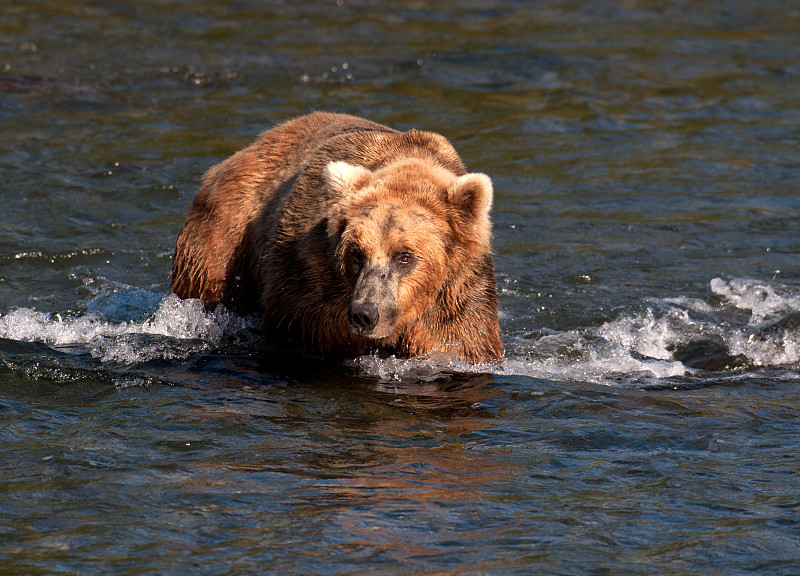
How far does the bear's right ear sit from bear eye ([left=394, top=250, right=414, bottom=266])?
0.55 metres

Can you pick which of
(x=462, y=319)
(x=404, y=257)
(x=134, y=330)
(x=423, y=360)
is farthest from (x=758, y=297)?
(x=134, y=330)

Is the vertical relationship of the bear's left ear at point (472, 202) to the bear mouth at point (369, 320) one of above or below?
above

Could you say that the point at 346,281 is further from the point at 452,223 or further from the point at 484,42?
the point at 484,42

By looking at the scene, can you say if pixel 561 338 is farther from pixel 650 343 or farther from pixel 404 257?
pixel 404 257

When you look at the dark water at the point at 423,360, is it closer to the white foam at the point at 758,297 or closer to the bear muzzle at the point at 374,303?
the white foam at the point at 758,297

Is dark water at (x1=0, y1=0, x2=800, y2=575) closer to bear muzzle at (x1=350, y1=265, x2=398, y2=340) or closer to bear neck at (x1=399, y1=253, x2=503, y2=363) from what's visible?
bear neck at (x1=399, y1=253, x2=503, y2=363)

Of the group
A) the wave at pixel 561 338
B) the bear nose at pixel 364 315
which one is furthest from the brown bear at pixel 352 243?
the wave at pixel 561 338

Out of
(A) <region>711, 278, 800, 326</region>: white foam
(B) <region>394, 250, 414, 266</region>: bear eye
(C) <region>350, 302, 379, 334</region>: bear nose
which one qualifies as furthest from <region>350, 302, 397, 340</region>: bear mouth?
(A) <region>711, 278, 800, 326</region>: white foam

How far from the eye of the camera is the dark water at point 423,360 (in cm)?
504

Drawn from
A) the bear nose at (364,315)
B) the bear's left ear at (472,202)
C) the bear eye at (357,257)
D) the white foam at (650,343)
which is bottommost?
the white foam at (650,343)

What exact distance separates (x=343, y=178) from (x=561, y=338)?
8.51 ft

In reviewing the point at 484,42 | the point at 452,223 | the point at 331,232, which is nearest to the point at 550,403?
the point at 452,223

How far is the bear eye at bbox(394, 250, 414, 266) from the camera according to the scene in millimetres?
6621

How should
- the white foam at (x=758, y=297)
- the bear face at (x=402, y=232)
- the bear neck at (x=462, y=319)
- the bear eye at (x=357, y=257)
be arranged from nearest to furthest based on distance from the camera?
the bear face at (x=402, y=232)
the bear eye at (x=357, y=257)
the bear neck at (x=462, y=319)
the white foam at (x=758, y=297)
